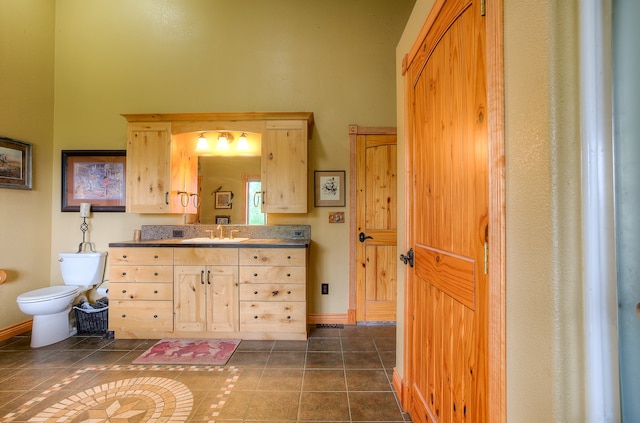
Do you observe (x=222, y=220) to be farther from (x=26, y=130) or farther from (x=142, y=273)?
(x=26, y=130)

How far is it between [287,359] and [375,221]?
158 cm

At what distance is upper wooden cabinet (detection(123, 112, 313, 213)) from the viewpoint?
2.75 metres

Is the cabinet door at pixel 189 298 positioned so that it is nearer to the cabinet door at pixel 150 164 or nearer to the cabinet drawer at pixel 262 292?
the cabinet drawer at pixel 262 292

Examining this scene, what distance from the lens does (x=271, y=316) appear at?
255 cm

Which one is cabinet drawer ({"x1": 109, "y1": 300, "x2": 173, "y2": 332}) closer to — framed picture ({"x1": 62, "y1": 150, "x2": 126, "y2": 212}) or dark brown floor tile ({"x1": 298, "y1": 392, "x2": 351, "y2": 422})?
framed picture ({"x1": 62, "y1": 150, "x2": 126, "y2": 212})

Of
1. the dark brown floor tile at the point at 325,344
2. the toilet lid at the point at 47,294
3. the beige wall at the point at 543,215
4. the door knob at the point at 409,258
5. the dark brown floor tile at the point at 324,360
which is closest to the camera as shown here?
the beige wall at the point at 543,215

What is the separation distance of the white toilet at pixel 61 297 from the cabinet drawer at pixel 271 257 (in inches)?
61.8

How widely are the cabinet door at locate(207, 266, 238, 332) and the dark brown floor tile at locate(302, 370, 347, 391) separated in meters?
0.88

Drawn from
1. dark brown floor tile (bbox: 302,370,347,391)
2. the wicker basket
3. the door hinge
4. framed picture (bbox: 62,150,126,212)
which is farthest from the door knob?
framed picture (bbox: 62,150,126,212)

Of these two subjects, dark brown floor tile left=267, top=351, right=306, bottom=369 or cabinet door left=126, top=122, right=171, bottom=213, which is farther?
cabinet door left=126, top=122, right=171, bottom=213

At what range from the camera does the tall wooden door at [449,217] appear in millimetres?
943

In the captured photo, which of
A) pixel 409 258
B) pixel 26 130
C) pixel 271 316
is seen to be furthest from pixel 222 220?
pixel 409 258

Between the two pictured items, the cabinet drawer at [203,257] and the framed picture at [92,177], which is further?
the framed picture at [92,177]

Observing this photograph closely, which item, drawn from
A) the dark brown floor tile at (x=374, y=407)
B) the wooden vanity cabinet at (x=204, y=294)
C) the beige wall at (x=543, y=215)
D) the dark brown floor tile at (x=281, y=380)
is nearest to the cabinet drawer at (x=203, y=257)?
the wooden vanity cabinet at (x=204, y=294)
